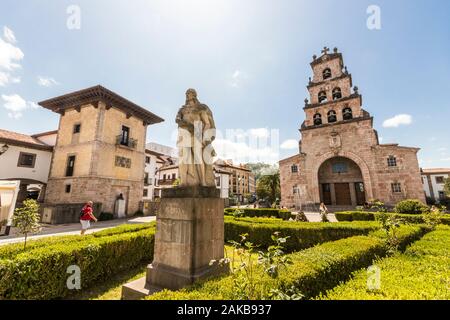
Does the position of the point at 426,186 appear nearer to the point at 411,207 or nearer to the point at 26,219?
the point at 411,207

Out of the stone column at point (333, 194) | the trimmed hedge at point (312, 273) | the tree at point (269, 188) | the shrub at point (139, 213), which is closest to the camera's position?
the trimmed hedge at point (312, 273)

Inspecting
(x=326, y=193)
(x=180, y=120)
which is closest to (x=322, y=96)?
(x=326, y=193)

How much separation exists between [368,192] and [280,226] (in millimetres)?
16887

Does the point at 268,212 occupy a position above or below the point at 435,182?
below

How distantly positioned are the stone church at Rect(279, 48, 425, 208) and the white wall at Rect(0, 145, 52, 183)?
2484cm

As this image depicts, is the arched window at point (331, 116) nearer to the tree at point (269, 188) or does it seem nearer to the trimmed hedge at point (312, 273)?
the tree at point (269, 188)

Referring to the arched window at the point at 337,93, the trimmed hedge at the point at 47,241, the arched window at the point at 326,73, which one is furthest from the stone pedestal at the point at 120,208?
the arched window at the point at 326,73

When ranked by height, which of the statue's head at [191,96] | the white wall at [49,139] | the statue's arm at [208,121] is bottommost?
the statue's arm at [208,121]

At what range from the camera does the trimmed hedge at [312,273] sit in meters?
2.47

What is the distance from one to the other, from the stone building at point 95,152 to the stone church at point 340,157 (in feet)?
57.4

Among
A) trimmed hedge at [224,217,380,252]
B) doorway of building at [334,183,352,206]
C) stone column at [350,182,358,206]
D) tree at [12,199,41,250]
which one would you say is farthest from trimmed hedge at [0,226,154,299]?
stone column at [350,182,358,206]

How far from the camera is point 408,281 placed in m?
2.79

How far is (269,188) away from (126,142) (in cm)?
2552

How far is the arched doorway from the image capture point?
21.9m
